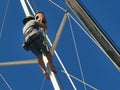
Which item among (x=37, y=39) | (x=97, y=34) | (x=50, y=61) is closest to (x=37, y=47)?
(x=37, y=39)

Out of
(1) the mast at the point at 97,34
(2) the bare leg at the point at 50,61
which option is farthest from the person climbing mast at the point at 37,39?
(1) the mast at the point at 97,34

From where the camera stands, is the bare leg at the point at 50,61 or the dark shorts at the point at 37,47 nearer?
the bare leg at the point at 50,61

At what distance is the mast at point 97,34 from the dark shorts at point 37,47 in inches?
133

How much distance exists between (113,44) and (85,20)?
1.18 metres

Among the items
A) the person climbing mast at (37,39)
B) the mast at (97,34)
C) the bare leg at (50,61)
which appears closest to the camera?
the bare leg at (50,61)

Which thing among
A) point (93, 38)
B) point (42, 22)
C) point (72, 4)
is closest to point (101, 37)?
point (93, 38)

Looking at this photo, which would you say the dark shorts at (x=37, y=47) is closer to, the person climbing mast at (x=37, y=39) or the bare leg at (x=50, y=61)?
the person climbing mast at (x=37, y=39)

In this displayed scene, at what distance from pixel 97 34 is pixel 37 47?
3489 mm

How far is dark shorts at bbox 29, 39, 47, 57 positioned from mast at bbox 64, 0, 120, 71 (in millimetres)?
3367

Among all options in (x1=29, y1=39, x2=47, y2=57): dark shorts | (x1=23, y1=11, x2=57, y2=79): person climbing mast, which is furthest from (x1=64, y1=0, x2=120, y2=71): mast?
(x1=29, y1=39, x2=47, y2=57): dark shorts

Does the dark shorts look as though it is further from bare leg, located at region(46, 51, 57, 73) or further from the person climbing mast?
bare leg, located at region(46, 51, 57, 73)

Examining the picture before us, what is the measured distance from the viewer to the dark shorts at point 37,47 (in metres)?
10.8

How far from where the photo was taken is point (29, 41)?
35.3 ft

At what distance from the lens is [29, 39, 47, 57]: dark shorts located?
10.8 m
